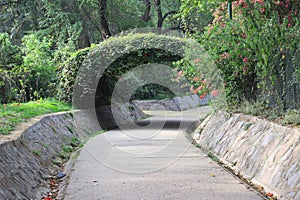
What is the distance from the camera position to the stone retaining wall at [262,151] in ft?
19.1

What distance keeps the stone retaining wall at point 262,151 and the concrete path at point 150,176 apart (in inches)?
10.8

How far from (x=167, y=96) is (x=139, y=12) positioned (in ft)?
20.7

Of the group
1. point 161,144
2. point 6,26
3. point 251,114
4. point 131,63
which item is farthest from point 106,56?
point 6,26

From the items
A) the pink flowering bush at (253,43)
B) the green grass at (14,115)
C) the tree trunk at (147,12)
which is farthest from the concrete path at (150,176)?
the tree trunk at (147,12)

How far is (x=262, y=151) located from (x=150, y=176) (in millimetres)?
1785

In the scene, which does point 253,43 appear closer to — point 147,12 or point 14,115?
point 14,115

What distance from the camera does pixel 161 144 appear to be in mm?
12133

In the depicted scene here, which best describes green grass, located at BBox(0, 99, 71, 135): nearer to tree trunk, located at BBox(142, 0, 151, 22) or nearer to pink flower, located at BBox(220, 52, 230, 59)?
pink flower, located at BBox(220, 52, 230, 59)

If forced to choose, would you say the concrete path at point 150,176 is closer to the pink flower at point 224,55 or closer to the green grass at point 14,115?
the green grass at point 14,115

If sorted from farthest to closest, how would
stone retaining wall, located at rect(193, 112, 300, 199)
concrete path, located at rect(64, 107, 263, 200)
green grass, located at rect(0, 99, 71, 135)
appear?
green grass, located at rect(0, 99, 71, 135) → concrete path, located at rect(64, 107, 263, 200) → stone retaining wall, located at rect(193, 112, 300, 199)

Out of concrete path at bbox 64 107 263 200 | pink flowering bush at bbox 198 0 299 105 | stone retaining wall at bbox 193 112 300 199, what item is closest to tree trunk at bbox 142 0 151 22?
pink flowering bush at bbox 198 0 299 105

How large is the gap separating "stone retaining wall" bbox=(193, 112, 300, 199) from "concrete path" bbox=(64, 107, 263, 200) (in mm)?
273

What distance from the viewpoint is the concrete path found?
6195mm

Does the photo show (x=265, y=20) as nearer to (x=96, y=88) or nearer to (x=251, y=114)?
(x=251, y=114)
